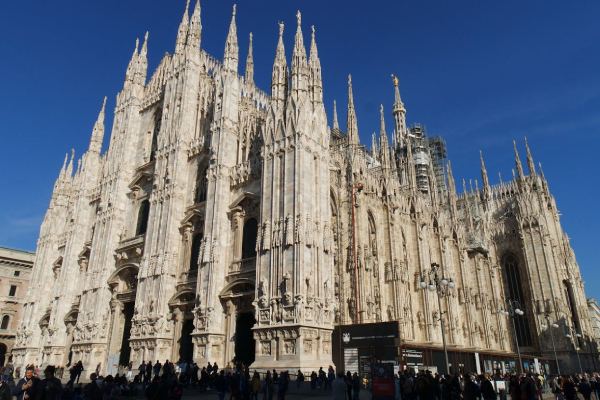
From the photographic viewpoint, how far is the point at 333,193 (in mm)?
32156

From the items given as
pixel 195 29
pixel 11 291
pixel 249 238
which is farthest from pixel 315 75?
pixel 11 291

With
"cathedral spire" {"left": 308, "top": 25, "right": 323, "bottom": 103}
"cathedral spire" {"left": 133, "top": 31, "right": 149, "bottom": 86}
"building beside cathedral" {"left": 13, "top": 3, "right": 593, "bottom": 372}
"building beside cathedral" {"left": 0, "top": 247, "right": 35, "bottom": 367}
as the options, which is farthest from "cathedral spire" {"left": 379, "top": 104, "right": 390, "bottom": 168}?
"building beside cathedral" {"left": 0, "top": 247, "right": 35, "bottom": 367}

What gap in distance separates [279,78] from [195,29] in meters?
14.4

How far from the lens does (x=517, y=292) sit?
53.6m

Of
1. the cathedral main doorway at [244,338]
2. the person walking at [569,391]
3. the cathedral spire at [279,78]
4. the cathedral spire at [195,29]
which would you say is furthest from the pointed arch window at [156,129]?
the person walking at [569,391]

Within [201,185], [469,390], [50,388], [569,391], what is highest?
[201,185]

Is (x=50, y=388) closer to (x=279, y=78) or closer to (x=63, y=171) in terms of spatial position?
(x=279, y=78)

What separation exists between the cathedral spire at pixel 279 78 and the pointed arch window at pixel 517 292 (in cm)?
3853

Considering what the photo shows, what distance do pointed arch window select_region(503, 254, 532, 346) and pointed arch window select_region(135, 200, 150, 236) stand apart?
1648 inches

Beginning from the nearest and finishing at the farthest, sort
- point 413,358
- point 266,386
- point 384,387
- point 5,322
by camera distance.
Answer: point 384,387 → point 266,386 → point 413,358 → point 5,322

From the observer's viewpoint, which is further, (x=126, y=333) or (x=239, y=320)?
(x=126, y=333)

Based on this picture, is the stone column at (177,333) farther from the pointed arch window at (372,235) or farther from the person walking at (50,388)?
the person walking at (50,388)

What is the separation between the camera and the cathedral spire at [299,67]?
1142 inches

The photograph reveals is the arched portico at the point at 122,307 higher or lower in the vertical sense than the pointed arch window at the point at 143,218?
lower
